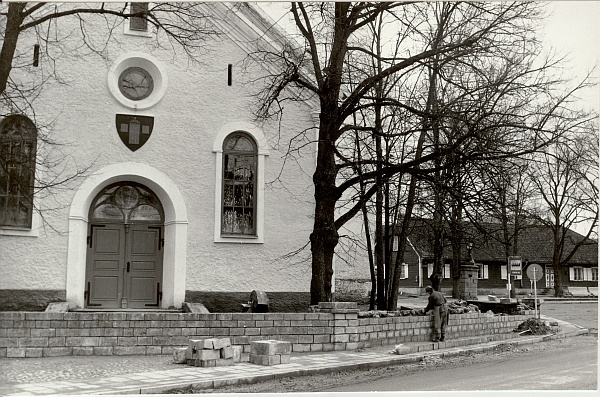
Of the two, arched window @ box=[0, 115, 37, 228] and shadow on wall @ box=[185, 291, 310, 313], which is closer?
arched window @ box=[0, 115, 37, 228]

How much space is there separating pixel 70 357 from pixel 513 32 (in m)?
9.49

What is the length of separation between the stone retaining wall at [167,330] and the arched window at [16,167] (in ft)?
11.0

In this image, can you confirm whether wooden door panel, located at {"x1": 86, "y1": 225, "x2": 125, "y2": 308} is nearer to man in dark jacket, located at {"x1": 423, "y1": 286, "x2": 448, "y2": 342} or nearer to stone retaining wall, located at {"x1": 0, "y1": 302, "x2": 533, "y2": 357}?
stone retaining wall, located at {"x1": 0, "y1": 302, "x2": 533, "y2": 357}

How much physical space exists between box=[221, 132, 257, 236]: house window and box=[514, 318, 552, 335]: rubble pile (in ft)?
24.8

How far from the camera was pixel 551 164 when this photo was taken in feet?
43.2

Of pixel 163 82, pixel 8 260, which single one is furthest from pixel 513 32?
pixel 8 260

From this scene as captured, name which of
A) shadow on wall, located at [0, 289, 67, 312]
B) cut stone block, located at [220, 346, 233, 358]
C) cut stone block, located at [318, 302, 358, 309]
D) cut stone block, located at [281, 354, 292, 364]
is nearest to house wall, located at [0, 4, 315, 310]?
shadow on wall, located at [0, 289, 67, 312]

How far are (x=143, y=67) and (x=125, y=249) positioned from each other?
13.0 feet

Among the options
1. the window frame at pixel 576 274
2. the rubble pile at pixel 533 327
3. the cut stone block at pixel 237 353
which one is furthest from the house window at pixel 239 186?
the window frame at pixel 576 274

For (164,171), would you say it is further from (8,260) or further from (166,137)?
(8,260)

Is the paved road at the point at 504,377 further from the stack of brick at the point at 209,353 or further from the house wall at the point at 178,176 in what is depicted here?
the house wall at the point at 178,176

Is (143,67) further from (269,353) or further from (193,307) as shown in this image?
(269,353)

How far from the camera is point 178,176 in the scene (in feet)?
49.5

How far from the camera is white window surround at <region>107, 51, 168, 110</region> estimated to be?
14.7 m
